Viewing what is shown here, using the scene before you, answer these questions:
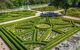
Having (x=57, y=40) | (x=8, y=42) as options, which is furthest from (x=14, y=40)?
(x=57, y=40)

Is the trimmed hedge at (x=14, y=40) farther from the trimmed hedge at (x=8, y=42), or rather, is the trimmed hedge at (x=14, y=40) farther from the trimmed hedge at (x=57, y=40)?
the trimmed hedge at (x=57, y=40)

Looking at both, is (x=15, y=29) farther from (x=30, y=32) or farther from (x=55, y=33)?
(x=55, y=33)

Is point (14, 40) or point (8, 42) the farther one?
point (14, 40)

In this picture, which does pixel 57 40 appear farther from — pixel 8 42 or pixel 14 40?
pixel 8 42

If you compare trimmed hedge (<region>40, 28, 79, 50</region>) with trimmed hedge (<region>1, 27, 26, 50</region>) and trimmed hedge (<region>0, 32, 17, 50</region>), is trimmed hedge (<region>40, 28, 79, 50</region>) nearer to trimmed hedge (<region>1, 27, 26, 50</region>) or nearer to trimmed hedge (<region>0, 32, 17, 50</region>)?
trimmed hedge (<region>1, 27, 26, 50</region>)

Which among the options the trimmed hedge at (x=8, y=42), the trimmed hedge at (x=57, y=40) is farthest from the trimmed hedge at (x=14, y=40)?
the trimmed hedge at (x=57, y=40)

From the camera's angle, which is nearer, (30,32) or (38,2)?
(30,32)

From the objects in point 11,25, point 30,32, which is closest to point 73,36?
point 30,32

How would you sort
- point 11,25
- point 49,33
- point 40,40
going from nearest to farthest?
point 40,40 → point 49,33 → point 11,25

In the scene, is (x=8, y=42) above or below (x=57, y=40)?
above

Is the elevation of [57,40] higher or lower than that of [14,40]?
lower

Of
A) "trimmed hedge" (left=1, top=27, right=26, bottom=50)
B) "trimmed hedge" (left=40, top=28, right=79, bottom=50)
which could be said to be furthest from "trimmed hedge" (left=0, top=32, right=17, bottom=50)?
"trimmed hedge" (left=40, top=28, right=79, bottom=50)
